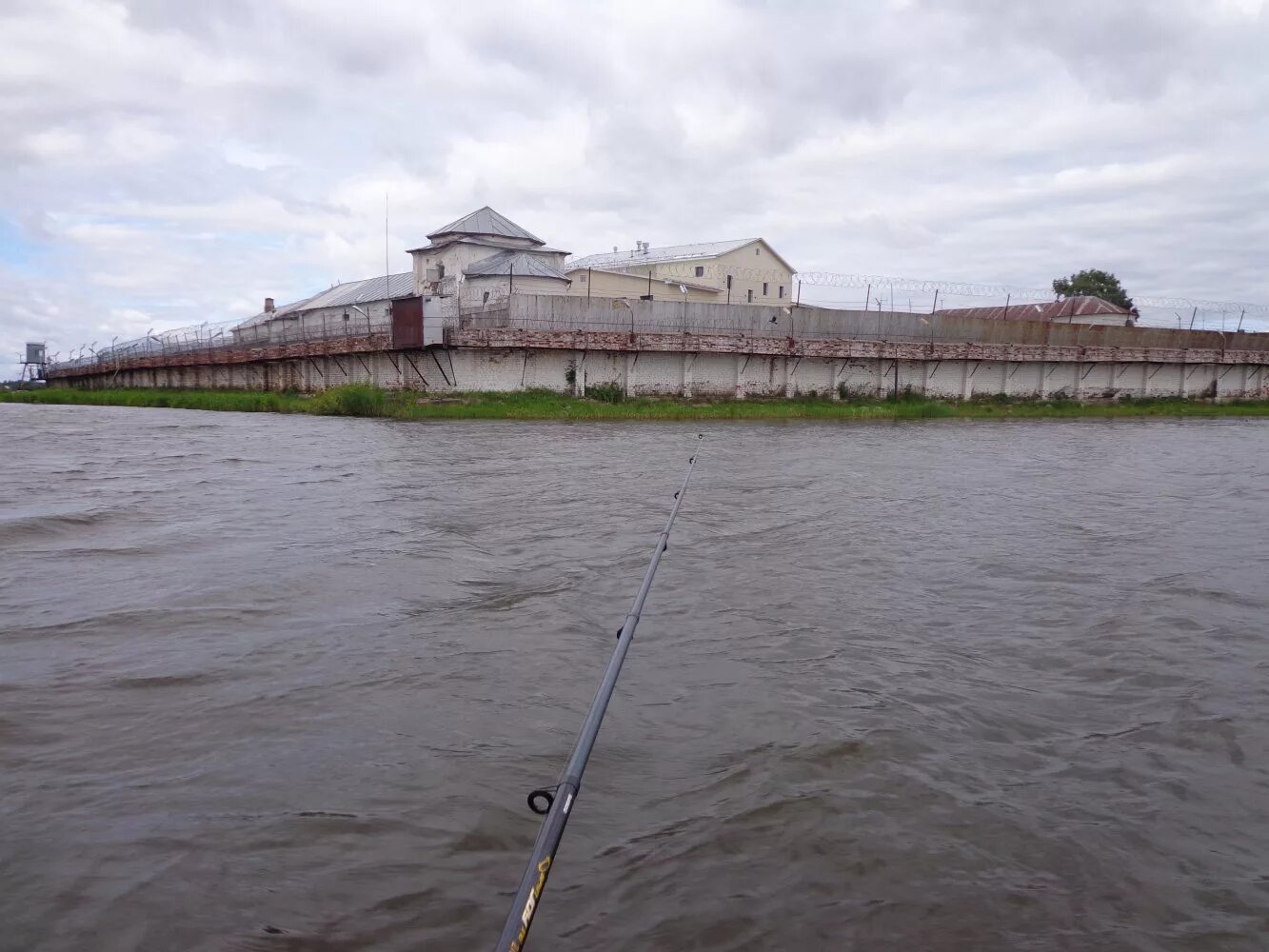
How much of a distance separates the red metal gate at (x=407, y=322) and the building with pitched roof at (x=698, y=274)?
62.8ft

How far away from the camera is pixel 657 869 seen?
302 cm

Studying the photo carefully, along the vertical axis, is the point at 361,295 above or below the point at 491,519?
above

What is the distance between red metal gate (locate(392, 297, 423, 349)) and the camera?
28391 millimetres

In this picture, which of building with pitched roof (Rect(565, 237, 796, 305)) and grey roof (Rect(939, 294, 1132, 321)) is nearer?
building with pitched roof (Rect(565, 237, 796, 305))

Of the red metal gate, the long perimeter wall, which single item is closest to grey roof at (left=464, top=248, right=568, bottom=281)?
the long perimeter wall

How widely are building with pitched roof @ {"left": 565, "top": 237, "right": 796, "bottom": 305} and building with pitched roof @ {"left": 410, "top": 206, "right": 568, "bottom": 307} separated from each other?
3249mm

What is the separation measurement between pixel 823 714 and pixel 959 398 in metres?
34.4

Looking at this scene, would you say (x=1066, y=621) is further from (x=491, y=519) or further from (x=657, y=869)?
(x=491, y=519)

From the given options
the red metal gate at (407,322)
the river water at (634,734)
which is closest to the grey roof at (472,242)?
the red metal gate at (407,322)

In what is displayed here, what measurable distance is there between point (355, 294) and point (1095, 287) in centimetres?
A: 6500

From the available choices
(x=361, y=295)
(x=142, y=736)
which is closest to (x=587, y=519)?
(x=142, y=736)

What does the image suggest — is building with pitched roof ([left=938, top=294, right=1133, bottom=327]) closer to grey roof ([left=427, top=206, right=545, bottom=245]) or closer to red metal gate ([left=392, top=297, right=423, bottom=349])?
grey roof ([left=427, top=206, right=545, bottom=245])

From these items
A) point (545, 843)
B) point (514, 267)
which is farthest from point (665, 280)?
point (545, 843)

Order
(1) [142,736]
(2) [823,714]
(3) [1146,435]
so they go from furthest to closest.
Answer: (3) [1146,435]
(2) [823,714]
(1) [142,736]
